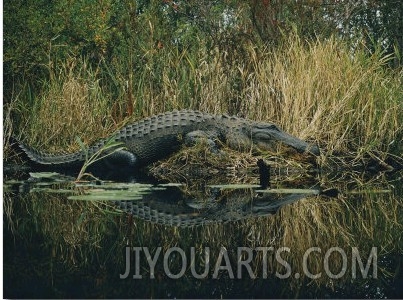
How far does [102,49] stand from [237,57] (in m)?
1.61

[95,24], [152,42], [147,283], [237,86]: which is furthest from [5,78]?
[147,283]

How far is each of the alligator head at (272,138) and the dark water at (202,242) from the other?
1398 millimetres

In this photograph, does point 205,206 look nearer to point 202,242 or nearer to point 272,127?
point 202,242

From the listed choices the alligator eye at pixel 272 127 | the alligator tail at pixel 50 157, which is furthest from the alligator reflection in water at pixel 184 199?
the alligator eye at pixel 272 127

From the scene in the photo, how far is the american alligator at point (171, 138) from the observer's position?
712cm

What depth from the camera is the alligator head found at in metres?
7.13

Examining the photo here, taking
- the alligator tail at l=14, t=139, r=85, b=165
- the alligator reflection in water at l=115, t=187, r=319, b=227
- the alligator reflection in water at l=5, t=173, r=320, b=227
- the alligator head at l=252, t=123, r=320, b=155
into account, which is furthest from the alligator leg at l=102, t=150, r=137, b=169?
the alligator reflection in water at l=115, t=187, r=319, b=227

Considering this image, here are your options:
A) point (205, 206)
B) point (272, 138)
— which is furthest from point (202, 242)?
point (272, 138)

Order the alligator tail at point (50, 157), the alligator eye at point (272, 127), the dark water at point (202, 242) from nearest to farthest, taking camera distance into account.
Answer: the dark water at point (202, 242)
the alligator tail at point (50, 157)
the alligator eye at point (272, 127)

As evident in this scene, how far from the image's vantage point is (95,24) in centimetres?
849

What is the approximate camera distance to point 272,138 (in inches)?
287

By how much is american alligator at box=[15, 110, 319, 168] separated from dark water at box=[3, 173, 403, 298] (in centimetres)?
139

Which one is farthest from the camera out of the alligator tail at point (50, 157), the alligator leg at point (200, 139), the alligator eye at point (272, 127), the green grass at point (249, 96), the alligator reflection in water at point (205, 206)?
the green grass at point (249, 96)

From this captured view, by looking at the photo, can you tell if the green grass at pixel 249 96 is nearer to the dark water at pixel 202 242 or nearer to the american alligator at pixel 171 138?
the american alligator at pixel 171 138
